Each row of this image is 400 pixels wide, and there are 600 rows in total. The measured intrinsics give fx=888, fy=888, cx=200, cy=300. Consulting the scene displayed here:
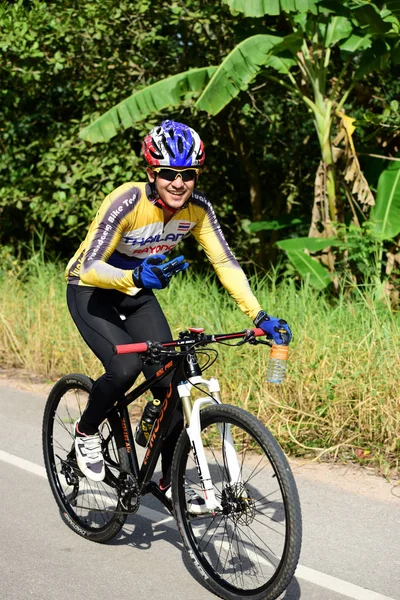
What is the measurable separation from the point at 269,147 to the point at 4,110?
13.8 feet

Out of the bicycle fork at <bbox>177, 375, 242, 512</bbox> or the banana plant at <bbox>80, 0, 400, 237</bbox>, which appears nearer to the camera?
the bicycle fork at <bbox>177, 375, 242, 512</bbox>

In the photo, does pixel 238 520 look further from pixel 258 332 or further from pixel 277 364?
pixel 258 332

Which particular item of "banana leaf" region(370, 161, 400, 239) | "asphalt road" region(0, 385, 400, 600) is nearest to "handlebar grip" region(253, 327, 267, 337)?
"asphalt road" region(0, 385, 400, 600)

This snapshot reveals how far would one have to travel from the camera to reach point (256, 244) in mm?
13641

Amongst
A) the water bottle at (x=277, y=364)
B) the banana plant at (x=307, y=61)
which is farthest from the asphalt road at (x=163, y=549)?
the banana plant at (x=307, y=61)

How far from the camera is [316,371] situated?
6.89 metres

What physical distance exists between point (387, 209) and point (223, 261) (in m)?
5.01

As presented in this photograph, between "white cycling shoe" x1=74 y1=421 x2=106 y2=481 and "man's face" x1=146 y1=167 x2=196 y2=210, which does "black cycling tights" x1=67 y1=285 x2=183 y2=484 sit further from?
"man's face" x1=146 y1=167 x2=196 y2=210

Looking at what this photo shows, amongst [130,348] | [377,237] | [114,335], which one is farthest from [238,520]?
[377,237]

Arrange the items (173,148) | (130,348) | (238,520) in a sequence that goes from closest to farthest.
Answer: (130,348), (238,520), (173,148)

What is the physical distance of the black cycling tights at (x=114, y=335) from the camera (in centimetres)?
471

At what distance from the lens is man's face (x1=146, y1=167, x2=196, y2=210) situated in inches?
184

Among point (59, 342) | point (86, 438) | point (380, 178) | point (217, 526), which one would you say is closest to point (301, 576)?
point (217, 526)

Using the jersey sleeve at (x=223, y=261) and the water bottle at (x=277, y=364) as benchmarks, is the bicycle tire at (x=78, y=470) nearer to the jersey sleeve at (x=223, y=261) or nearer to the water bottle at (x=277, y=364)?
the jersey sleeve at (x=223, y=261)
